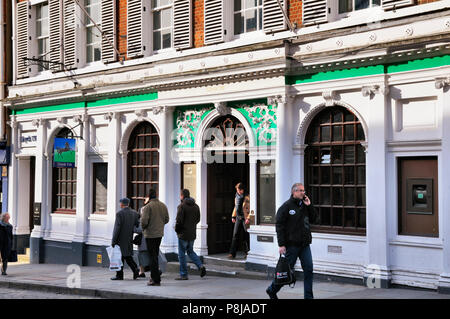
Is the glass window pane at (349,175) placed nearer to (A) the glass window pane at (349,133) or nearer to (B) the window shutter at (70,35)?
(A) the glass window pane at (349,133)

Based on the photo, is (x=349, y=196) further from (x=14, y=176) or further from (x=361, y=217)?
(x=14, y=176)

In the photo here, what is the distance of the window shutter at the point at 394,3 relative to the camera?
1262 centimetres

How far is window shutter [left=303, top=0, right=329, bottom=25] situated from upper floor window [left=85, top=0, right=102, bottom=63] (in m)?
7.19

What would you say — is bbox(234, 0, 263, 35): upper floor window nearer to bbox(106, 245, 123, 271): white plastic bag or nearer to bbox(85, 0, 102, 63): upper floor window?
bbox(85, 0, 102, 63): upper floor window

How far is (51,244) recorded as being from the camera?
2080 cm

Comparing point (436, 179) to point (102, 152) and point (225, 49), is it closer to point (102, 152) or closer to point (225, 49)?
point (225, 49)

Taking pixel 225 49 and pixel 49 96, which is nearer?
pixel 225 49

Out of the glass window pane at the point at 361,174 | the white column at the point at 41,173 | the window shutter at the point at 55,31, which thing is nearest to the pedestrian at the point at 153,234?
the glass window pane at the point at 361,174

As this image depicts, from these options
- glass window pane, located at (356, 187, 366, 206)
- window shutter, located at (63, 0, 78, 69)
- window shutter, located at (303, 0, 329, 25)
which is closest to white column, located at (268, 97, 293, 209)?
glass window pane, located at (356, 187, 366, 206)

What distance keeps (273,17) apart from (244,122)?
7.72 feet

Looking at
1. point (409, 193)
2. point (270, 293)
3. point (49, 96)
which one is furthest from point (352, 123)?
point (49, 96)

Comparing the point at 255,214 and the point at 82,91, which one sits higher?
the point at 82,91

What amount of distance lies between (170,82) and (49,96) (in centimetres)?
554
